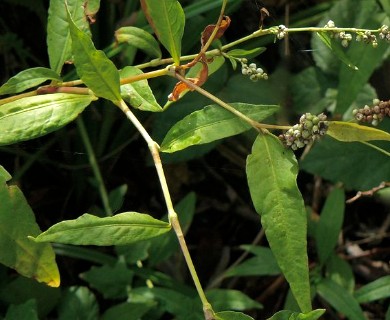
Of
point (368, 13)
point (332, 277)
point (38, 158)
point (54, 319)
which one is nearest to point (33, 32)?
point (38, 158)

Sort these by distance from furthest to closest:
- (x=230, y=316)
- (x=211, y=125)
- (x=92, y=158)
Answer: (x=92, y=158) → (x=211, y=125) → (x=230, y=316)

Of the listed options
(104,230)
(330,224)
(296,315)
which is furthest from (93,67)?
(330,224)

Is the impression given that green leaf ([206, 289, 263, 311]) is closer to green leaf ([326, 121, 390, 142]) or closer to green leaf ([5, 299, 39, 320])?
green leaf ([5, 299, 39, 320])

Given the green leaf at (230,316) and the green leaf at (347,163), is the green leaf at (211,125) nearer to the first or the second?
the green leaf at (230,316)

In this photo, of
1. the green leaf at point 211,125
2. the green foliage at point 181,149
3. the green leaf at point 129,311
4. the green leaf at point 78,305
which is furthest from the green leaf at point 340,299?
the green leaf at point 211,125

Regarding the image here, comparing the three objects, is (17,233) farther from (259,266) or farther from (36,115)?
(259,266)

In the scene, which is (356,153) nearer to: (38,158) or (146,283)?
(146,283)

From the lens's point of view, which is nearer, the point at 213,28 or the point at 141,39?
the point at 213,28
